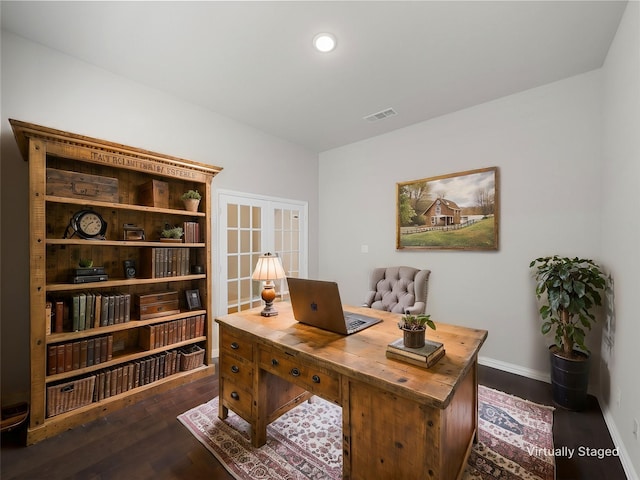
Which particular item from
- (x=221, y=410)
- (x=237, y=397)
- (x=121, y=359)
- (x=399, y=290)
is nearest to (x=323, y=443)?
(x=237, y=397)

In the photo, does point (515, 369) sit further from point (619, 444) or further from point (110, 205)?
point (110, 205)

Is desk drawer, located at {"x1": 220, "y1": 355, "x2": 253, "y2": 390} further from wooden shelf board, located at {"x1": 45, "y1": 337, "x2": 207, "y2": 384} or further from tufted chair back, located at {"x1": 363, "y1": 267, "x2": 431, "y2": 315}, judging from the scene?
tufted chair back, located at {"x1": 363, "y1": 267, "x2": 431, "y2": 315}

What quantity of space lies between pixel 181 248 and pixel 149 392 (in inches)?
50.9

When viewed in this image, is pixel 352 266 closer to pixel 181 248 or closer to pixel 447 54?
pixel 181 248

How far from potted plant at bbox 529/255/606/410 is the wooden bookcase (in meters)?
3.13

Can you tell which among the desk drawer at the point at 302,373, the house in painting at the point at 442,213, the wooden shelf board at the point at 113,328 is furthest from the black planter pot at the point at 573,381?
the wooden shelf board at the point at 113,328

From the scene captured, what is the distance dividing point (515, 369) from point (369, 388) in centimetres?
249

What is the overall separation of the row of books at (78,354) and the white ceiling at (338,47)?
235 centimetres

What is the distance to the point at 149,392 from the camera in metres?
2.46

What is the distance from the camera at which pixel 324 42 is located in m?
2.15

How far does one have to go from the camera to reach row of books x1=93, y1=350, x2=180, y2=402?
2275 mm

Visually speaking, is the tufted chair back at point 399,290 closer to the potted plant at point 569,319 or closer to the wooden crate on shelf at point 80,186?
the potted plant at point 569,319

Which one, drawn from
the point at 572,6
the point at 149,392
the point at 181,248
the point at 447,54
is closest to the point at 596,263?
the point at 572,6

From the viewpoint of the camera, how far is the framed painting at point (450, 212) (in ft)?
9.96
